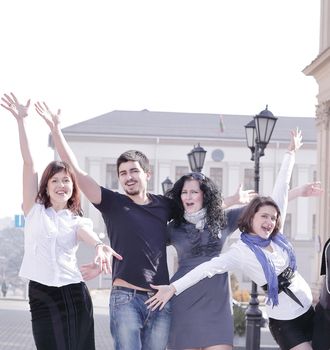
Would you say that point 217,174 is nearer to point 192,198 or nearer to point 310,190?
point 310,190

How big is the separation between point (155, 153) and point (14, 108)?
52568 millimetres

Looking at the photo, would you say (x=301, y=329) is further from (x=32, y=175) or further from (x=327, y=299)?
(x=32, y=175)

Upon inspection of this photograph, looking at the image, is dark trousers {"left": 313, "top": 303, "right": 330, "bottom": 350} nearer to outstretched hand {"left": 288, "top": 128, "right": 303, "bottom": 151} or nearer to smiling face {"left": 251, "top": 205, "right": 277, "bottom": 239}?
A: smiling face {"left": 251, "top": 205, "right": 277, "bottom": 239}

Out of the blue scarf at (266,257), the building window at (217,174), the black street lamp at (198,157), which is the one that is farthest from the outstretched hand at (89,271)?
the building window at (217,174)

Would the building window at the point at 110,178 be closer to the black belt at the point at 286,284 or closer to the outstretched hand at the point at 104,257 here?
the black belt at the point at 286,284

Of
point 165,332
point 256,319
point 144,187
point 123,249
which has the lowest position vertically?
point 256,319

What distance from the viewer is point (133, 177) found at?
567cm

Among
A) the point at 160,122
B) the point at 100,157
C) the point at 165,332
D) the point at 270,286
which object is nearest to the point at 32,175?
the point at 165,332

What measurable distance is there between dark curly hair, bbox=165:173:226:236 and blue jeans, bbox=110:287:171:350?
62 cm

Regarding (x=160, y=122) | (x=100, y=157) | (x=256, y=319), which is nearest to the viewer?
(x=256, y=319)

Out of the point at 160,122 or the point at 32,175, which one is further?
the point at 160,122

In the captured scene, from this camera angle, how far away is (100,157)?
56.9m

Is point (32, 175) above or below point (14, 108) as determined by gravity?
below

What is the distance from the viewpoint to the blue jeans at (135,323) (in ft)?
17.8
